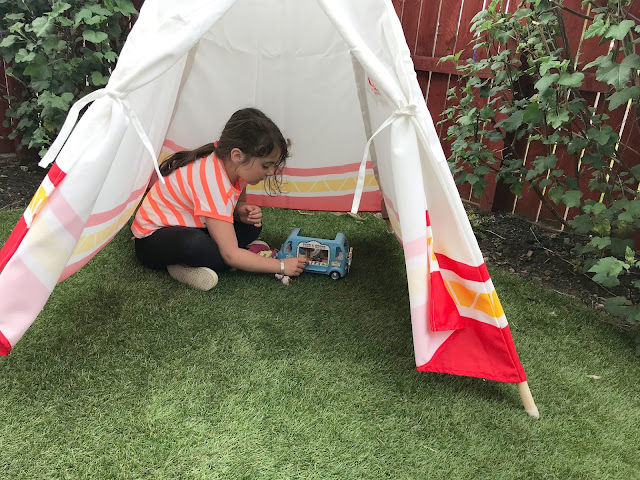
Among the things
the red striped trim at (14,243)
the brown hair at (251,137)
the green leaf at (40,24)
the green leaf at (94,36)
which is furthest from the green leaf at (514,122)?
the green leaf at (40,24)

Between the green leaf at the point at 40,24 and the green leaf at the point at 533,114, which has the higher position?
the green leaf at the point at 40,24

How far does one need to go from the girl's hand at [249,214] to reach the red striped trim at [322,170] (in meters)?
0.46

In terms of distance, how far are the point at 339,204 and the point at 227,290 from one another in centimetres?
92

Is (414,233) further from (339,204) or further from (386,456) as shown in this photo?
(339,204)

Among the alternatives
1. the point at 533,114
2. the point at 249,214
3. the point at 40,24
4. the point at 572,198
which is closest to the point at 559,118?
the point at 533,114

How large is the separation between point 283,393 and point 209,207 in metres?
0.83

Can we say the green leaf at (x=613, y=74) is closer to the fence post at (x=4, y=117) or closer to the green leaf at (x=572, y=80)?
the green leaf at (x=572, y=80)

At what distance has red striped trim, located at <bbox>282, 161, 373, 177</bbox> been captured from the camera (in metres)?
2.65

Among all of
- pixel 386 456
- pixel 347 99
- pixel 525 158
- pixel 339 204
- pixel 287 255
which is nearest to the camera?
pixel 386 456

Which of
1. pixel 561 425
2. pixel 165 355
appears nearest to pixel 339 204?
pixel 165 355

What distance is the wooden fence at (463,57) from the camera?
99.8 inches

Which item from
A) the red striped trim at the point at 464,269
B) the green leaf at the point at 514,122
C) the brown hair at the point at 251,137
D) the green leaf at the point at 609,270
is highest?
the green leaf at the point at 514,122

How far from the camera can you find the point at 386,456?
1.30 metres

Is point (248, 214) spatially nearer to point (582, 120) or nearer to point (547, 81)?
point (547, 81)
